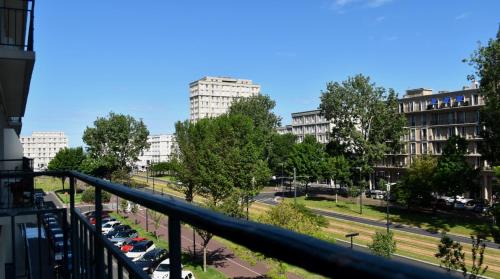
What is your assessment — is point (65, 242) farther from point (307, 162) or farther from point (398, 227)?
point (307, 162)

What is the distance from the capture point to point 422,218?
45.6 metres

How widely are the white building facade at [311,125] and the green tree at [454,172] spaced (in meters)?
50.1

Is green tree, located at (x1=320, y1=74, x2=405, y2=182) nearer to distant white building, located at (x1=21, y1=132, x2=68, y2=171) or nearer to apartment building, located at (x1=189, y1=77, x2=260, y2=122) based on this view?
apartment building, located at (x1=189, y1=77, x2=260, y2=122)

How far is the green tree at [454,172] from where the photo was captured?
1834 inches

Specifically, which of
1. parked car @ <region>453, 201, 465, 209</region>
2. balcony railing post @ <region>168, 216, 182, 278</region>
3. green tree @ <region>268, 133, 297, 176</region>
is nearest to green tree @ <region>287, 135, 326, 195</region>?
green tree @ <region>268, 133, 297, 176</region>

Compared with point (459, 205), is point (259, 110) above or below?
above

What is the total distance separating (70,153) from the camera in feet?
276

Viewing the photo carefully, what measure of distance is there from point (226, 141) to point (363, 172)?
20046mm

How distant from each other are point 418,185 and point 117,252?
163ft

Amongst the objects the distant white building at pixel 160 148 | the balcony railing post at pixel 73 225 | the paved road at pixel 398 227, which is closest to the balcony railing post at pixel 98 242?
the balcony railing post at pixel 73 225

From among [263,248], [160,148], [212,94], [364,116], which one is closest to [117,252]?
[263,248]

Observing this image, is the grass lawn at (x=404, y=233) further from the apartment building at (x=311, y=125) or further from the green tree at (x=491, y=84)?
the apartment building at (x=311, y=125)

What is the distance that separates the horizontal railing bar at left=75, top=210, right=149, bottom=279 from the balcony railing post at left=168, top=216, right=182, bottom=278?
351mm

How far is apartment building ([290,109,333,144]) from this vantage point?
101000 mm
